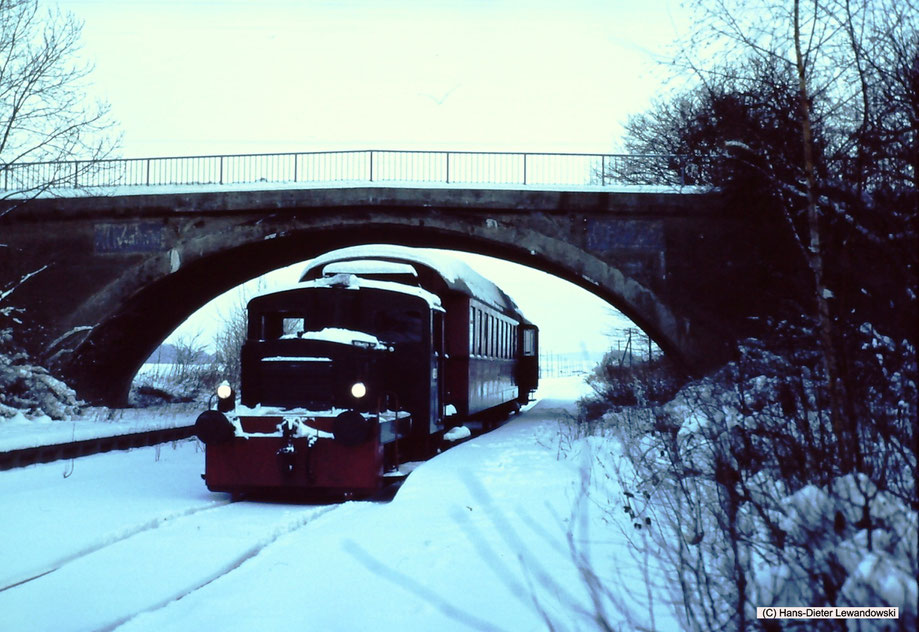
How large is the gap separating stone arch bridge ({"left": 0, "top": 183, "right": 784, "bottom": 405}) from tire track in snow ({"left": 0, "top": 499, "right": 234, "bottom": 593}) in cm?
1280

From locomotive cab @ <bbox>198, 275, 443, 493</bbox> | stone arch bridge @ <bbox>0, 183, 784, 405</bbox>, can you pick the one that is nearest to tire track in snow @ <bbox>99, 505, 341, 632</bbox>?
locomotive cab @ <bbox>198, 275, 443, 493</bbox>

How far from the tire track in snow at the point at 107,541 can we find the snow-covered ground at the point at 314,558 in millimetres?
16

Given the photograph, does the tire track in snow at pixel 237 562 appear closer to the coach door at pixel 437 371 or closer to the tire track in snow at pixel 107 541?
the tire track in snow at pixel 107 541

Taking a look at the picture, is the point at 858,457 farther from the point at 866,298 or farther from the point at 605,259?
the point at 605,259

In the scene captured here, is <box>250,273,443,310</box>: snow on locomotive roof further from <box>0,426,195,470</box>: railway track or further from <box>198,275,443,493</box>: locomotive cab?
<box>0,426,195,470</box>: railway track

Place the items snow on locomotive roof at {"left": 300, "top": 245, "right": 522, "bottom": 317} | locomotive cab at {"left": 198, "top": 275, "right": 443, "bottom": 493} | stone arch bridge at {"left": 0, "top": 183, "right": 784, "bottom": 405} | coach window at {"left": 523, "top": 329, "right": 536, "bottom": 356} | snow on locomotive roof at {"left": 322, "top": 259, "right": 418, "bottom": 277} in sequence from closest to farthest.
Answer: locomotive cab at {"left": 198, "top": 275, "right": 443, "bottom": 493}
snow on locomotive roof at {"left": 322, "top": 259, "right": 418, "bottom": 277}
snow on locomotive roof at {"left": 300, "top": 245, "right": 522, "bottom": 317}
stone arch bridge at {"left": 0, "top": 183, "right": 784, "bottom": 405}
coach window at {"left": 523, "top": 329, "right": 536, "bottom": 356}

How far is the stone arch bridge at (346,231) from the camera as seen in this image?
1961 centimetres

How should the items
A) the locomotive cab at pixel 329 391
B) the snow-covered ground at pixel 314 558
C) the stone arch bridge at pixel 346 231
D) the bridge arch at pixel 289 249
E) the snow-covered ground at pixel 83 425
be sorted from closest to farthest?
1. the snow-covered ground at pixel 314 558
2. the locomotive cab at pixel 329 391
3. the snow-covered ground at pixel 83 425
4. the stone arch bridge at pixel 346 231
5. the bridge arch at pixel 289 249

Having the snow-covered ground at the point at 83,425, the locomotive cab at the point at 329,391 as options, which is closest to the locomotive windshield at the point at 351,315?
the locomotive cab at the point at 329,391

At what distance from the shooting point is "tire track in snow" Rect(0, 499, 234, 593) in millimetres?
5230

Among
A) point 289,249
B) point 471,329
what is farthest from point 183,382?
point 471,329

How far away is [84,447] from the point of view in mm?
12273

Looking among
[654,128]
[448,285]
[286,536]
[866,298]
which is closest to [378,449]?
[286,536]

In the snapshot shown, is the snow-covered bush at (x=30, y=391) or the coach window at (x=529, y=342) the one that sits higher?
the coach window at (x=529, y=342)
